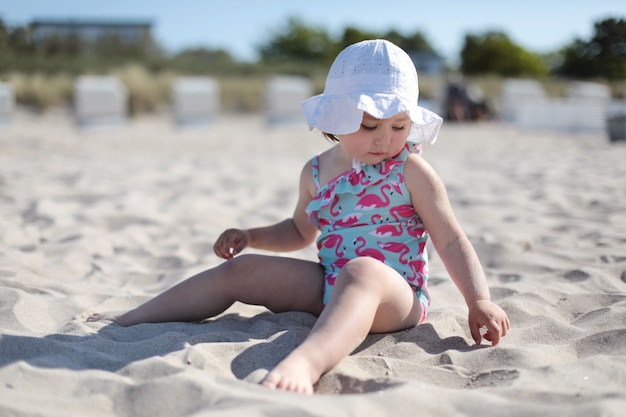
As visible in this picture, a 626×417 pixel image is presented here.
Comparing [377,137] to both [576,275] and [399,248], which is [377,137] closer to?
[399,248]

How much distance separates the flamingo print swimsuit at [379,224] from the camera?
7.47 ft

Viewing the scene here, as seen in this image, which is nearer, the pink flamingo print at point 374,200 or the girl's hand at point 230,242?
the pink flamingo print at point 374,200

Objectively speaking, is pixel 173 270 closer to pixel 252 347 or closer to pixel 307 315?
pixel 307 315

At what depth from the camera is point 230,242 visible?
2.45 m

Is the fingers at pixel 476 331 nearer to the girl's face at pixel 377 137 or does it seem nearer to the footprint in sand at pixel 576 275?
the girl's face at pixel 377 137

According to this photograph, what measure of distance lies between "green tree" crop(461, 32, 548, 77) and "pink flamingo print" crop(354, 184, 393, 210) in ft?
137

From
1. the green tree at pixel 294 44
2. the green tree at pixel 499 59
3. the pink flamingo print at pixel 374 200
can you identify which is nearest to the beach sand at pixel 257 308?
the pink flamingo print at pixel 374 200

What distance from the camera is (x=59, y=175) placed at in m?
5.86

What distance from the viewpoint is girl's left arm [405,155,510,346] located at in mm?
2049

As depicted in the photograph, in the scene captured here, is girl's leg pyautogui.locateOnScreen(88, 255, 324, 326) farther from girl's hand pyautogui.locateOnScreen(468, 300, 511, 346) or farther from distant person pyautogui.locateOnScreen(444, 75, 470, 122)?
distant person pyautogui.locateOnScreen(444, 75, 470, 122)

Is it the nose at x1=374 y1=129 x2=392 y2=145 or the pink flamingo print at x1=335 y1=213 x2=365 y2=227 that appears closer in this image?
the nose at x1=374 y1=129 x2=392 y2=145

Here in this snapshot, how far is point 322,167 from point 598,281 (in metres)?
1.23

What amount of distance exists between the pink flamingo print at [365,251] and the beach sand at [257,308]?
0.26 meters

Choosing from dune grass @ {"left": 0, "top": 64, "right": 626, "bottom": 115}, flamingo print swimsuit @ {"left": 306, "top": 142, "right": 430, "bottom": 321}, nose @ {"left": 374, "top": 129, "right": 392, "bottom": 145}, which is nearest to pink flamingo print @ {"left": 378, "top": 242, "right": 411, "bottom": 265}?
flamingo print swimsuit @ {"left": 306, "top": 142, "right": 430, "bottom": 321}
